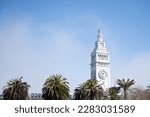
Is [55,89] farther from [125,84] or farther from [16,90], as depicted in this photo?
[125,84]

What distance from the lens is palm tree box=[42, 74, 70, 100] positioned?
7088 centimetres

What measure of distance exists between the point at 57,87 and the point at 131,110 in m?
50.2

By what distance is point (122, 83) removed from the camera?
89875 mm

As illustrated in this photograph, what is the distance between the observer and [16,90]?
7369 cm

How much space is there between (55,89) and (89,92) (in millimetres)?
9201

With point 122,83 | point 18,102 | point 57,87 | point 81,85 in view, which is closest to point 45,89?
point 57,87

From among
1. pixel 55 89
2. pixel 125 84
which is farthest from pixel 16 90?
pixel 125 84

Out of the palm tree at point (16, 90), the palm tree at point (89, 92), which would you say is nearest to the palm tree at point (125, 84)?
the palm tree at point (89, 92)

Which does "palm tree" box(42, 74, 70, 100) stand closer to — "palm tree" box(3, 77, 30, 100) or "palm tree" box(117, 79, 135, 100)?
"palm tree" box(3, 77, 30, 100)

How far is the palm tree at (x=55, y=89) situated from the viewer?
70.9 metres

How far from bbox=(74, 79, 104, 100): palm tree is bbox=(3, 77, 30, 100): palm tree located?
12.2 m

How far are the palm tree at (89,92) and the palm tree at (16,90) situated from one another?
479 inches

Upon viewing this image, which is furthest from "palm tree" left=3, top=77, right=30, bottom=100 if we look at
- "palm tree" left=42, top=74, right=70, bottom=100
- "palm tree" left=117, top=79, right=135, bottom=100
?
"palm tree" left=117, top=79, right=135, bottom=100

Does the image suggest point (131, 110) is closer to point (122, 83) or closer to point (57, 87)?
point (57, 87)
